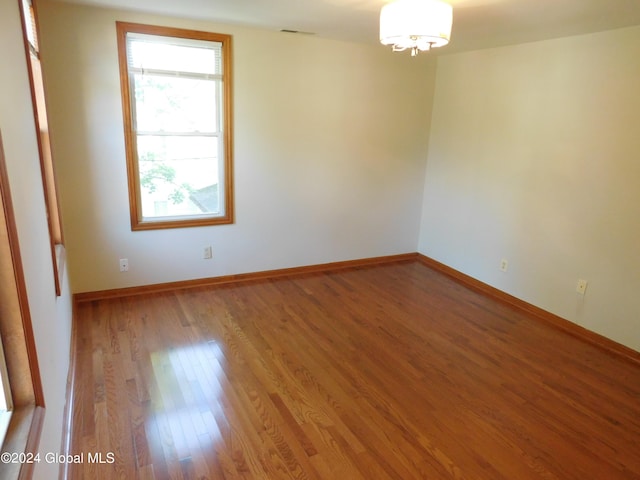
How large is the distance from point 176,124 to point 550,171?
10.3 ft

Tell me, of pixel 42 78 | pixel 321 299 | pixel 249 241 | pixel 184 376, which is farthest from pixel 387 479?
pixel 42 78

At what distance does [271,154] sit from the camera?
12.8 ft

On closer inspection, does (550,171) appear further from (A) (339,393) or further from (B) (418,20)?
(A) (339,393)

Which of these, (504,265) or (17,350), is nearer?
(17,350)

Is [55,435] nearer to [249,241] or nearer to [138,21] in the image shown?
[249,241]

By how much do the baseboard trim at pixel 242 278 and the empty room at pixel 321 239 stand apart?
0.07 feet

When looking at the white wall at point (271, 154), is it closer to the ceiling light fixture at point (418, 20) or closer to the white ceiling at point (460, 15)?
the white ceiling at point (460, 15)

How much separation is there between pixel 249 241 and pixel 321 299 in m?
0.92

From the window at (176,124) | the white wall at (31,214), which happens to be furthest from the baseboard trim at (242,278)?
the white wall at (31,214)

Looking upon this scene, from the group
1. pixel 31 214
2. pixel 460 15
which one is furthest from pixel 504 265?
pixel 31 214

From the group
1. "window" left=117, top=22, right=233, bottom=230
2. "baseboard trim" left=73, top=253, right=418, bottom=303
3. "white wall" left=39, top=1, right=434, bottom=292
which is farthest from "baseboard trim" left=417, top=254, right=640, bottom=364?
"window" left=117, top=22, right=233, bottom=230

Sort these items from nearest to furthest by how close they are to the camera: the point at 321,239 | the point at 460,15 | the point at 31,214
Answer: the point at 31,214, the point at 460,15, the point at 321,239

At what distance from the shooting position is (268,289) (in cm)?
393

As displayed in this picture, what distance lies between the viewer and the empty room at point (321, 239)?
1.98 metres
